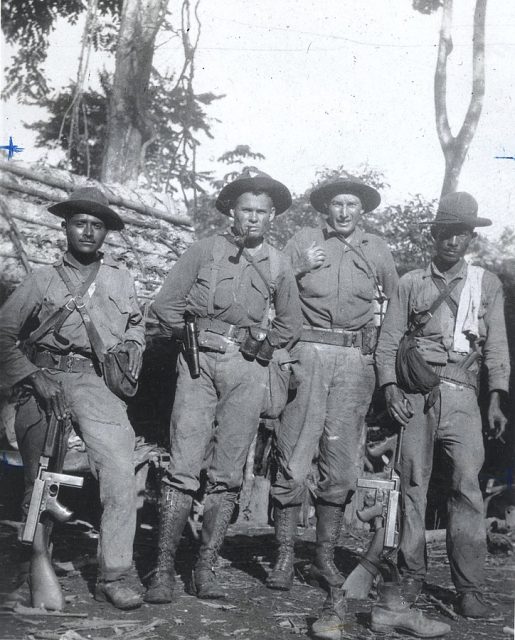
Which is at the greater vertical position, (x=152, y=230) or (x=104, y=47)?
(x=104, y=47)

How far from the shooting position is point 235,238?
4.57m

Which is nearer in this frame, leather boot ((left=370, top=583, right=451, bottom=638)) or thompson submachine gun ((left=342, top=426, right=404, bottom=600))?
leather boot ((left=370, top=583, right=451, bottom=638))

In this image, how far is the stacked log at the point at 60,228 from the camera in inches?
243

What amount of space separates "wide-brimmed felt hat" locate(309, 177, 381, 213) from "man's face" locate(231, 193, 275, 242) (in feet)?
2.14

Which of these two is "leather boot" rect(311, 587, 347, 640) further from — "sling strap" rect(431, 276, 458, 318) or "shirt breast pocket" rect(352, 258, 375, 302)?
"shirt breast pocket" rect(352, 258, 375, 302)

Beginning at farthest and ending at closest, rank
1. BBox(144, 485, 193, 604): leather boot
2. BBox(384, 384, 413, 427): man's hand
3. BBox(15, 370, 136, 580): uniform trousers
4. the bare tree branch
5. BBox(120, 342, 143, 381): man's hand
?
1. the bare tree branch
2. BBox(384, 384, 413, 427): man's hand
3. BBox(120, 342, 143, 381): man's hand
4. BBox(144, 485, 193, 604): leather boot
5. BBox(15, 370, 136, 580): uniform trousers

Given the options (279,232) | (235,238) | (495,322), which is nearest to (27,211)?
(235,238)

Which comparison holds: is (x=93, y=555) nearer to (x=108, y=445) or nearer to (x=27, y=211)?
(x=108, y=445)

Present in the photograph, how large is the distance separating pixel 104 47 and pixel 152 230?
503cm

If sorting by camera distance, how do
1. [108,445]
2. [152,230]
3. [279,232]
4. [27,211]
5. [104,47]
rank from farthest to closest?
[279,232], [104,47], [152,230], [27,211], [108,445]

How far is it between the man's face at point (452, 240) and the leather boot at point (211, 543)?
6.82 feet

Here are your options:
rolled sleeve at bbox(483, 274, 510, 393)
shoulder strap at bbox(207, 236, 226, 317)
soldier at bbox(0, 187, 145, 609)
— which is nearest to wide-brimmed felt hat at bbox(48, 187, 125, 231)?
soldier at bbox(0, 187, 145, 609)

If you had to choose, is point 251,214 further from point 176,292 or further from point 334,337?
point 334,337

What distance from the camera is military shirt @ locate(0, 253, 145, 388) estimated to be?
3959 millimetres
